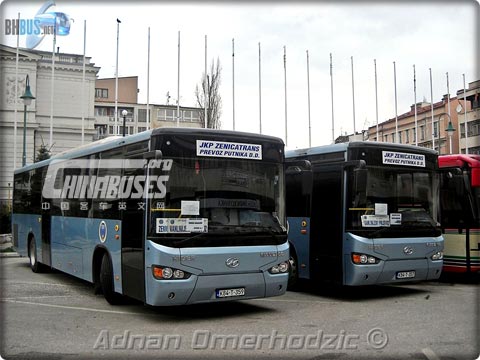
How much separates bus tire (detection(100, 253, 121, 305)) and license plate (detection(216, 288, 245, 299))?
7.56ft

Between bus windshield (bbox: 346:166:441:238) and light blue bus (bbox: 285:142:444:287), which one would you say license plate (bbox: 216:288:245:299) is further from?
bus windshield (bbox: 346:166:441:238)

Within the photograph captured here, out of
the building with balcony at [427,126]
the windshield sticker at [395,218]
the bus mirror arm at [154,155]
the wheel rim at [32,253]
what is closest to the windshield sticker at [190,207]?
the bus mirror arm at [154,155]

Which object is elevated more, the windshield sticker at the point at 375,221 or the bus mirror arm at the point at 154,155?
the bus mirror arm at the point at 154,155

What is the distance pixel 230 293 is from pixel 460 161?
23.6 ft

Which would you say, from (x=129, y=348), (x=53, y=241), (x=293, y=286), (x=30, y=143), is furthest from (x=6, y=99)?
(x=129, y=348)

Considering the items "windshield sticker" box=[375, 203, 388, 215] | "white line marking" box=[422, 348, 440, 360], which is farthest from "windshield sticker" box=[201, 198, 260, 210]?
"white line marking" box=[422, 348, 440, 360]

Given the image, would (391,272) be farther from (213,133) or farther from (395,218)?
(213,133)

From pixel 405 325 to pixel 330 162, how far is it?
3.79m

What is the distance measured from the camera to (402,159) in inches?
425

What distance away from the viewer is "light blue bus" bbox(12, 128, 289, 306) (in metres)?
8.06

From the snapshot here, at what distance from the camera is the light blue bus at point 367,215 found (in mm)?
10148

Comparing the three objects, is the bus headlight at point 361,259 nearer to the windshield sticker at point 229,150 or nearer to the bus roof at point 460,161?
the windshield sticker at point 229,150

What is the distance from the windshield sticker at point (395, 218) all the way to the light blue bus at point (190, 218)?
8.60 feet

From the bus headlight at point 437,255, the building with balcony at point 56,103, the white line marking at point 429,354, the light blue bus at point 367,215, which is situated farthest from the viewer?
the building with balcony at point 56,103
